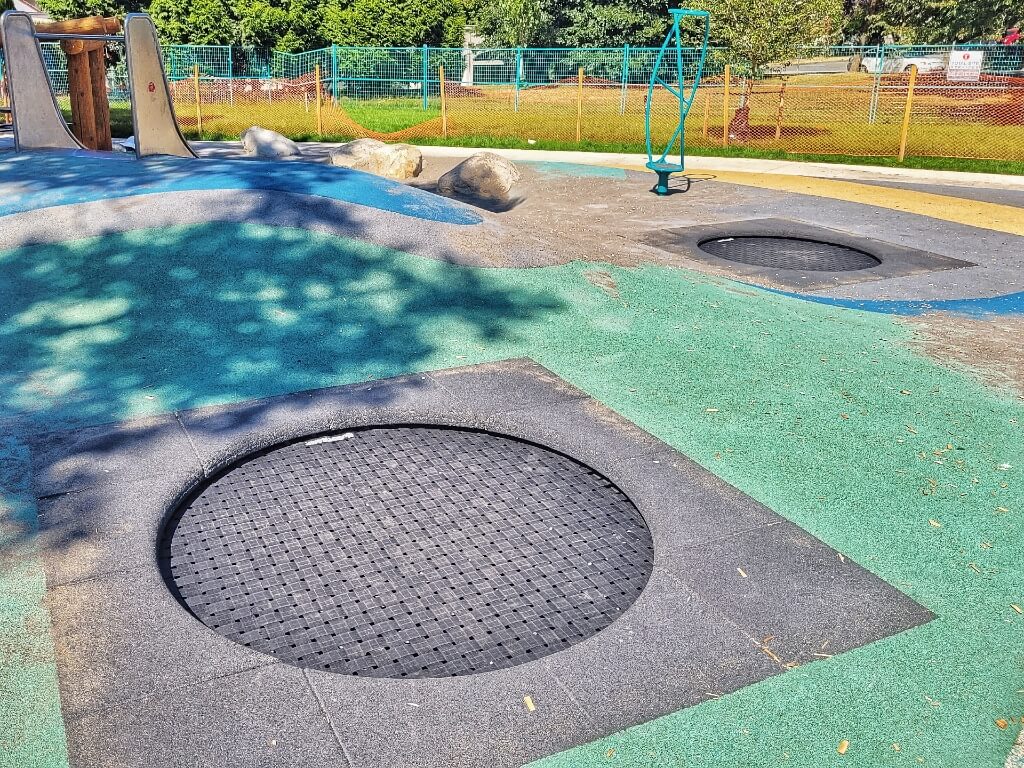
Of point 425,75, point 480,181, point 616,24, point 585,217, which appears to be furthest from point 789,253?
point 616,24

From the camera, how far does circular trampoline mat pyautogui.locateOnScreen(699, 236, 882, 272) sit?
953 centimetres

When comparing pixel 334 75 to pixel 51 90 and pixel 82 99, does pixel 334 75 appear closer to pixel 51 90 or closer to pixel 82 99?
pixel 82 99

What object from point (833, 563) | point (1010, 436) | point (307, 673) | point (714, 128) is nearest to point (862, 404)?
point (1010, 436)

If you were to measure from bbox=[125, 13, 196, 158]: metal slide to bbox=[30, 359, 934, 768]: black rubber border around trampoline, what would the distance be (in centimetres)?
800

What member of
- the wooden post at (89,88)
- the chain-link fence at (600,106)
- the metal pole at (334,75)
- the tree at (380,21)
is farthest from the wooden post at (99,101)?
the tree at (380,21)

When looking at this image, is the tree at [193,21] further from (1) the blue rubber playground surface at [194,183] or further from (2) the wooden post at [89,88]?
(1) the blue rubber playground surface at [194,183]

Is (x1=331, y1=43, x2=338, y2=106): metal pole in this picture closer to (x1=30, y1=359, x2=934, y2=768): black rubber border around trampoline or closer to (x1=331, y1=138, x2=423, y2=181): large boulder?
(x1=331, y1=138, x2=423, y2=181): large boulder

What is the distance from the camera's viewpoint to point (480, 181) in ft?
43.9

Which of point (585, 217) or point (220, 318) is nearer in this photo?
point (220, 318)


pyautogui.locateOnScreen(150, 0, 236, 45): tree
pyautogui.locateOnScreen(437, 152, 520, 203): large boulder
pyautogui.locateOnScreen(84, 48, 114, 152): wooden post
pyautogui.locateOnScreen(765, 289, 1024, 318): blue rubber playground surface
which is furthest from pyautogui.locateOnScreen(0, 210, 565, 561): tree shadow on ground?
pyautogui.locateOnScreen(150, 0, 236, 45): tree

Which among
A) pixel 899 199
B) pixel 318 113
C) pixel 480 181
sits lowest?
pixel 899 199

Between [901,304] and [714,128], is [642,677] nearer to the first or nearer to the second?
[901,304]

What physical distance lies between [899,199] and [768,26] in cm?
1346

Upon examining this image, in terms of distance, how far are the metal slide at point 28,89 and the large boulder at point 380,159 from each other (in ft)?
13.4
